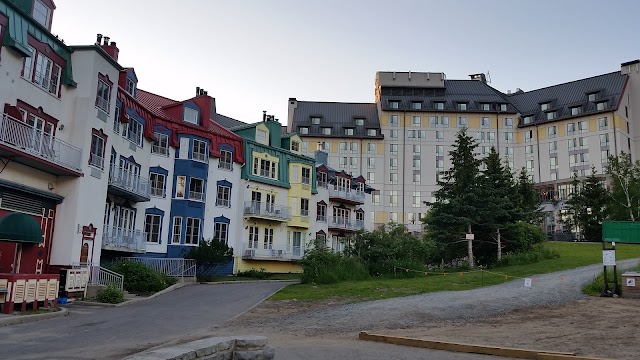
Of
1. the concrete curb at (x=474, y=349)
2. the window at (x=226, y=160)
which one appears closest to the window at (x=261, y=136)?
the window at (x=226, y=160)

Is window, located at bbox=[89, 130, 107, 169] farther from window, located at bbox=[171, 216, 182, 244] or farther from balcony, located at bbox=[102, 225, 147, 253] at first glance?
window, located at bbox=[171, 216, 182, 244]

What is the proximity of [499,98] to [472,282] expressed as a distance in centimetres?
7205

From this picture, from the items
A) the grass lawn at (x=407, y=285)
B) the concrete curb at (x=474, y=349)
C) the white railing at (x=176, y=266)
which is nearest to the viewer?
the concrete curb at (x=474, y=349)

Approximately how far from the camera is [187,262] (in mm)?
36688

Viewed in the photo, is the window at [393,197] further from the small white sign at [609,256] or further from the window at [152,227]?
the small white sign at [609,256]

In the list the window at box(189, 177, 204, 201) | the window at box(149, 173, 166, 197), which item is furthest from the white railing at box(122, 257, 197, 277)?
the window at box(189, 177, 204, 201)

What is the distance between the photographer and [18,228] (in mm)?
20328

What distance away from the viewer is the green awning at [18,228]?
20.1 metres

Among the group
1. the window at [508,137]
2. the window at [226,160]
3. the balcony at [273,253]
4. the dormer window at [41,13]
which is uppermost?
the window at [508,137]

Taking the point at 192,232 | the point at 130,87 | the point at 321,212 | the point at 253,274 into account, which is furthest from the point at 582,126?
the point at 130,87

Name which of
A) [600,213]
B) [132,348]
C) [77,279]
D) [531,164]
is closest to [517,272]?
[77,279]

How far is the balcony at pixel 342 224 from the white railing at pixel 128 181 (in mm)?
22054

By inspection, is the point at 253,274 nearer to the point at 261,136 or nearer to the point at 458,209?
the point at 261,136

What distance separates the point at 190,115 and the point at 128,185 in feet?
36.3
